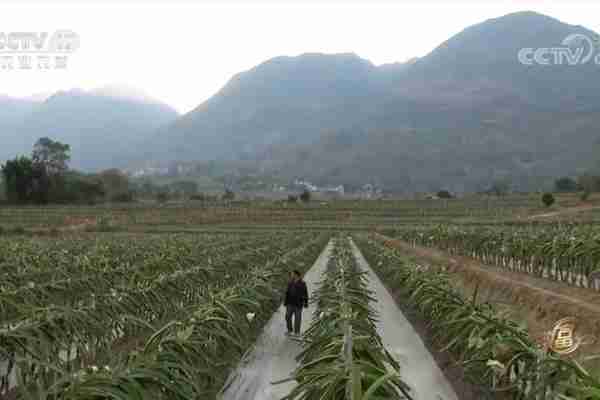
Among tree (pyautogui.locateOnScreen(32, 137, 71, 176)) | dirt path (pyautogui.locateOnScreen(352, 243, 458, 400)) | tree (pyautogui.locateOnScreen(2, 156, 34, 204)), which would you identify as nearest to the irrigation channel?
dirt path (pyautogui.locateOnScreen(352, 243, 458, 400))

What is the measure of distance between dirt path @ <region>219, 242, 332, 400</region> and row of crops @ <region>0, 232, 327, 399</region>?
23 centimetres

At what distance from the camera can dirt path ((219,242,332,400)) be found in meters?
7.27

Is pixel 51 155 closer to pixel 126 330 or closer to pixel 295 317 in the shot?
pixel 295 317

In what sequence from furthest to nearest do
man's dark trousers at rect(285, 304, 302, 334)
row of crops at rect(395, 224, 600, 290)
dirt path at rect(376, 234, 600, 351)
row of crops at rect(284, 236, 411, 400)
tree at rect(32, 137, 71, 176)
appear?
tree at rect(32, 137, 71, 176)
row of crops at rect(395, 224, 600, 290)
man's dark trousers at rect(285, 304, 302, 334)
dirt path at rect(376, 234, 600, 351)
row of crops at rect(284, 236, 411, 400)

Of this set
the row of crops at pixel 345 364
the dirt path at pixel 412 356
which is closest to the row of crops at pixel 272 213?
the dirt path at pixel 412 356

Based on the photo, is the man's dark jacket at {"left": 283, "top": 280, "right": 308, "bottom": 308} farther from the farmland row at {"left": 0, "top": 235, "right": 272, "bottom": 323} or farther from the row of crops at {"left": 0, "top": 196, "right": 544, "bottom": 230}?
the row of crops at {"left": 0, "top": 196, "right": 544, "bottom": 230}

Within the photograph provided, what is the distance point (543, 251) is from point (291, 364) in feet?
30.1

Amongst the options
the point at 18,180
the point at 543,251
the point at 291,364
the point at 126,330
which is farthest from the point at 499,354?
the point at 18,180

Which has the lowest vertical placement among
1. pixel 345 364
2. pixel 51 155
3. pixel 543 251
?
pixel 543 251

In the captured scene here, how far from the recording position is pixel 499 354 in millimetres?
6027

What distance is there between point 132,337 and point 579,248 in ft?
31.8

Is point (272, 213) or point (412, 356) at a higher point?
point (412, 356)

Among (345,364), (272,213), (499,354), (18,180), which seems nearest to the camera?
(345,364)

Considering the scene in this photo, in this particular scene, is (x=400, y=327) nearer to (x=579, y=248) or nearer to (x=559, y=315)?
(x=559, y=315)
